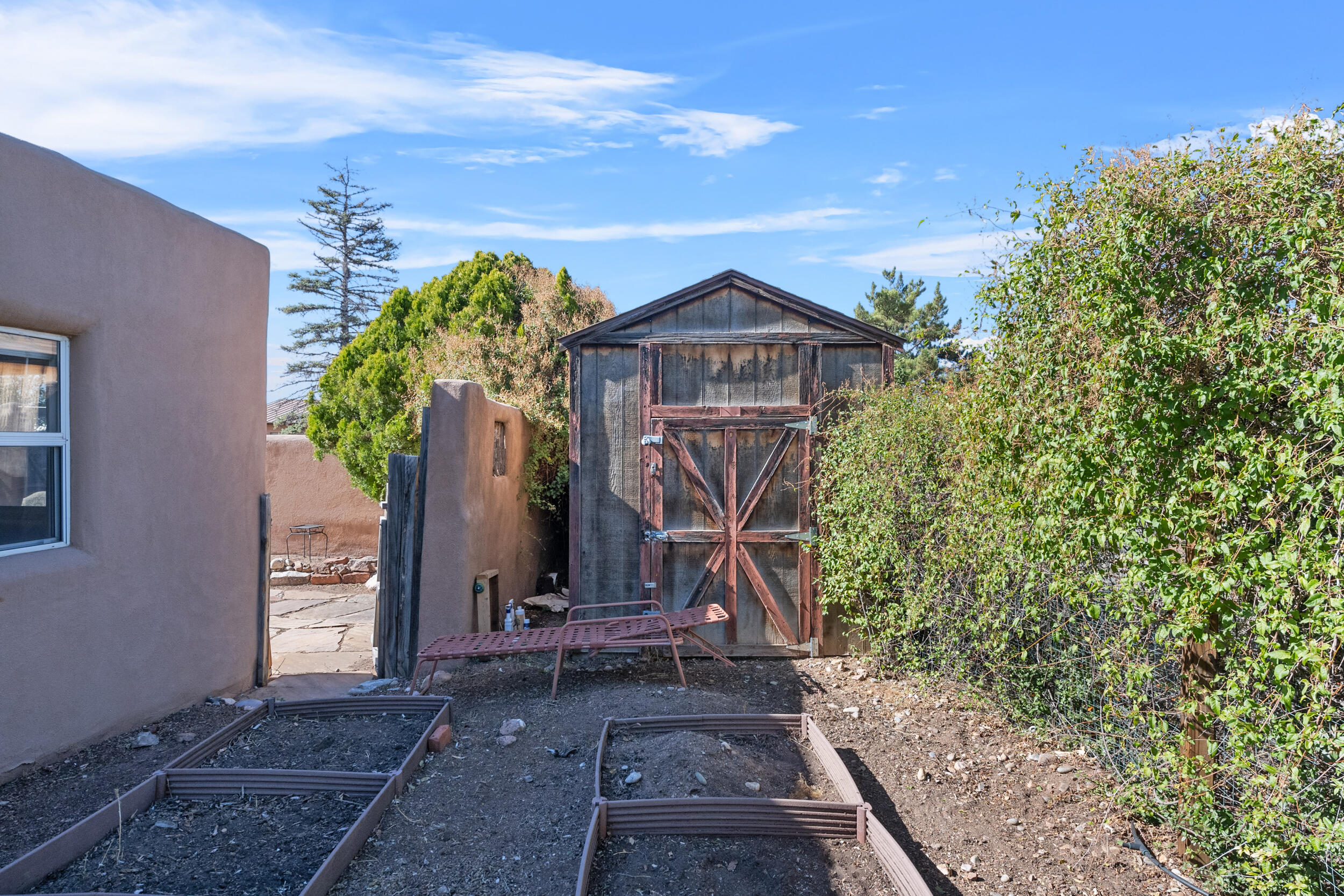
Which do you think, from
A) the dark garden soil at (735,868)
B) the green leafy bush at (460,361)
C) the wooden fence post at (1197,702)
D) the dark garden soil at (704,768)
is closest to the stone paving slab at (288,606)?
the green leafy bush at (460,361)

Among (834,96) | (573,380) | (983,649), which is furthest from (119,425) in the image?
(834,96)

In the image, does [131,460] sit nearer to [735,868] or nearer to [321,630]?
[735,868]

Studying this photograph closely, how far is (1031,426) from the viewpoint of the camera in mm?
3842

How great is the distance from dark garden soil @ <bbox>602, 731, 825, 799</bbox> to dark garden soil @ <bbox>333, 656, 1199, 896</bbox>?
29mm

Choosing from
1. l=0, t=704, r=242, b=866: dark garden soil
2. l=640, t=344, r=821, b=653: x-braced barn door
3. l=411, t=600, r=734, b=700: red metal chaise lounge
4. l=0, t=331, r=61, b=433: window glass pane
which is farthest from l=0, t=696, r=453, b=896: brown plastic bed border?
l=640, t=344, r=821, b=653: x-braced barn door

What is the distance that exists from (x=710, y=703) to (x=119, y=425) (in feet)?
14.0

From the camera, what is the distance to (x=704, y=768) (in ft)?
15.1

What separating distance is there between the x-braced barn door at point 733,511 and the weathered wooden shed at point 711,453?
0.01 m

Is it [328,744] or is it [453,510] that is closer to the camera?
[328,744]

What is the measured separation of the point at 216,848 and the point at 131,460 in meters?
2.61

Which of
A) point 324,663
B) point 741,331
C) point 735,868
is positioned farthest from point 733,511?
point 735,868

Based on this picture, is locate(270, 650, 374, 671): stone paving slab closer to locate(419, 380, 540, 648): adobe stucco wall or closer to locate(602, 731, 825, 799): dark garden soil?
locate(419, 380, 540, 648): adobe stucco wall

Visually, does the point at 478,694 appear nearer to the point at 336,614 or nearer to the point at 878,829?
the point at 878,829

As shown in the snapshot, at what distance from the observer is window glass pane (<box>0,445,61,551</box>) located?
459cm
